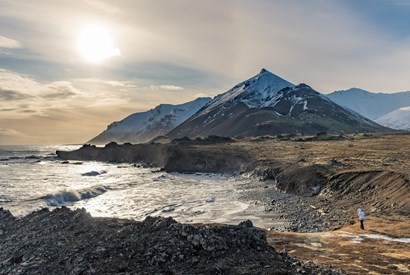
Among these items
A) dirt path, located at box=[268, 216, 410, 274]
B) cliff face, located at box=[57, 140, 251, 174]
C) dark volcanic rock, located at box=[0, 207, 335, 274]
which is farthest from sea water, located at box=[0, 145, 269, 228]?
cliff face, located at box=[57, 140, 251, 174]

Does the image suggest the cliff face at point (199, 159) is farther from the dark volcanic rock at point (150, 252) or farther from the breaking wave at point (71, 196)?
the dark volcanic rock at point (150, 252)

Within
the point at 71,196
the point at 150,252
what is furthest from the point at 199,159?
the point at 150,252

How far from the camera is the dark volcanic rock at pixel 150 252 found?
55.5ft

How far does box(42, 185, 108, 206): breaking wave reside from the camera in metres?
54.7

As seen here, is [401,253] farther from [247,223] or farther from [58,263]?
[58,263]

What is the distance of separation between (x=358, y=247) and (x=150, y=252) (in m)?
13.3

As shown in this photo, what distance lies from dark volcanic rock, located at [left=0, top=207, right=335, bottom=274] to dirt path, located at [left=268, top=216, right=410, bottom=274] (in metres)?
3.25

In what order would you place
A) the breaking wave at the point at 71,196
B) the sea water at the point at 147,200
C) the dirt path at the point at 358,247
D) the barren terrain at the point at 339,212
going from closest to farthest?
the dirt path at the point at 358,247 → the barren terrain at the point at 339,212 → the sea water at the point at 147,200 → the breaking wave at the point at 71,196

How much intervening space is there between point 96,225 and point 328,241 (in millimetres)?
15299

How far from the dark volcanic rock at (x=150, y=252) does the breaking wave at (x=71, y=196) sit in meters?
32.0

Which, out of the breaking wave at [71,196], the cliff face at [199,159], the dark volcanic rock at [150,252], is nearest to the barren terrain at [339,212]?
the dark volcanic rock at [150,252]

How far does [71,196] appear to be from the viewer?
192 feet

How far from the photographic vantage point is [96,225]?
2400 centimetres

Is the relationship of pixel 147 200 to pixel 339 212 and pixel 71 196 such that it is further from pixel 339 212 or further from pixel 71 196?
pixel 339 212
